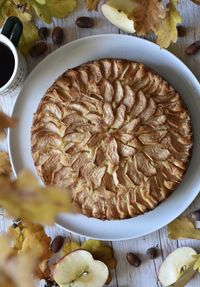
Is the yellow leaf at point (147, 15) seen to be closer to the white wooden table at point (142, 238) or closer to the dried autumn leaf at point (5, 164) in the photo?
the white wooden table at point (142, 238)

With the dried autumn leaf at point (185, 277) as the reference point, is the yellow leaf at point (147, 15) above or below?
above

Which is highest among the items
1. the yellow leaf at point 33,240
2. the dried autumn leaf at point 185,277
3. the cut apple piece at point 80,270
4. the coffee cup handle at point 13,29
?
the coffee cup handle at point 13,29

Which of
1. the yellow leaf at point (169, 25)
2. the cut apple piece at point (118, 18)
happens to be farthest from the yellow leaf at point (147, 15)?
the cut apple piece at point (118, 18)

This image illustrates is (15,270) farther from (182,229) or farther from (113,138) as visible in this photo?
(182,229)

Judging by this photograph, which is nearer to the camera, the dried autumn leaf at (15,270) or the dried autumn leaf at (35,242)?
the dried autumn leaf at (15,270)

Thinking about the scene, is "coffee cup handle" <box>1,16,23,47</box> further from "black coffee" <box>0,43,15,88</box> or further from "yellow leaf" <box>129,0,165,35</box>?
"yellow leaf" <box>129,0,165,35</box>

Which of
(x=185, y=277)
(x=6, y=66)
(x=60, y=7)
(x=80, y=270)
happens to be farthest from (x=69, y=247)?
(x=60, y=7)

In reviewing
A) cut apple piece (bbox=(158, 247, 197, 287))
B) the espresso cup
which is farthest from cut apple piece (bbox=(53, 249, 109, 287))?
the espresso cup
